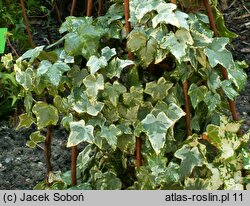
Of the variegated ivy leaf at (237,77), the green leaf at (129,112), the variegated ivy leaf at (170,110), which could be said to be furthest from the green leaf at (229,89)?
the green leaf at (129,112)

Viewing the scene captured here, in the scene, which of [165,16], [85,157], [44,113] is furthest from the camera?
[85,157]

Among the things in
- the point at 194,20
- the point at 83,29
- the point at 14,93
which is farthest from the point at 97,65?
the point at 14,93

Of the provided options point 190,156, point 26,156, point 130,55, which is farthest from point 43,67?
point 26,156

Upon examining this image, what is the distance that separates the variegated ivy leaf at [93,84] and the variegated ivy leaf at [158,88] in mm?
135

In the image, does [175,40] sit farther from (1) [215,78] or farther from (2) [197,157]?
(2) [197,157]

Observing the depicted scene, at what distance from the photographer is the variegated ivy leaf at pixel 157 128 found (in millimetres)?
1694

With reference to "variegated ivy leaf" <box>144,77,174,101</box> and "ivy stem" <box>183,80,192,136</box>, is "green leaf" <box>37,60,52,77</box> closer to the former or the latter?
"variegated ivy leaf" <box>144,77,174,101</box>

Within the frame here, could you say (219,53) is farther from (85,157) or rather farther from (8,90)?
(8,90)

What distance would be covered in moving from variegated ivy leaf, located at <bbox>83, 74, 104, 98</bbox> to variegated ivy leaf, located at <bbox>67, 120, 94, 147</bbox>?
3.4 inches

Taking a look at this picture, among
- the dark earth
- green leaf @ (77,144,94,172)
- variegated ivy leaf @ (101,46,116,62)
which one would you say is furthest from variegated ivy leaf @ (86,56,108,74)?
the dark earth

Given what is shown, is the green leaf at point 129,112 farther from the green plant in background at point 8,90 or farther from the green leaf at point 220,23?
the green plant in background at point 8,90

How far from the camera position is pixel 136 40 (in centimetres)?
172

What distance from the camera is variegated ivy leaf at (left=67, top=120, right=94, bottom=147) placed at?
1744 millimetres

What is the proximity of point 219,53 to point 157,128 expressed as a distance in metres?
0.27
